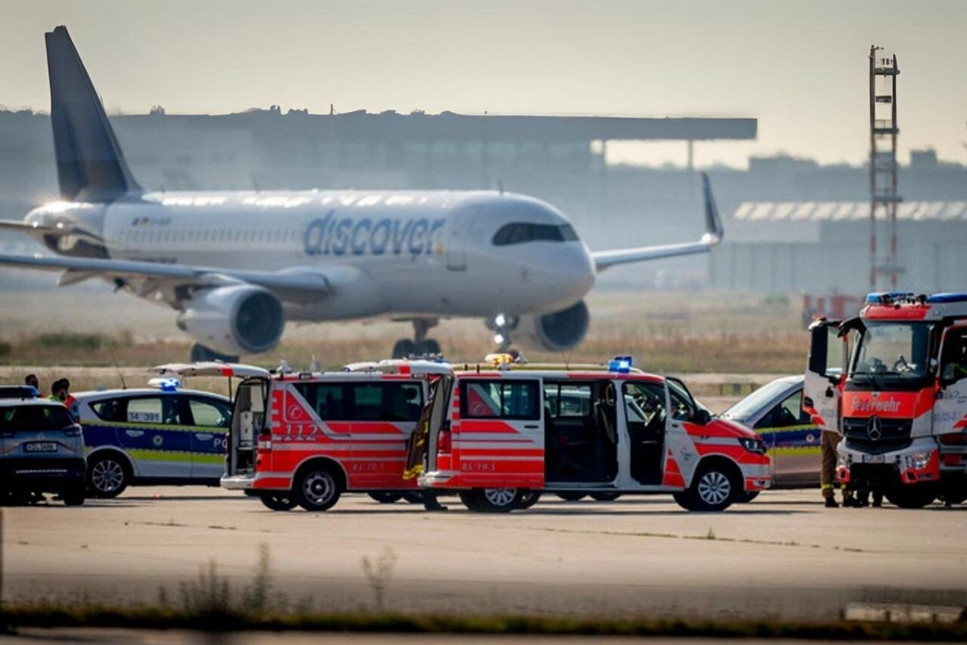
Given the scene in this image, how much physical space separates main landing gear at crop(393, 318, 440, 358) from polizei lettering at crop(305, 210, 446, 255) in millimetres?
2712

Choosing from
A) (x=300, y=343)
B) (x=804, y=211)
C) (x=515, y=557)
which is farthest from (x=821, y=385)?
(x=804, y=211)

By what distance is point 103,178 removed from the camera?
6034cm

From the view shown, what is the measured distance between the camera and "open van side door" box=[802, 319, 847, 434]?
25.7 metres

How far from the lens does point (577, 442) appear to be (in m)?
24.8

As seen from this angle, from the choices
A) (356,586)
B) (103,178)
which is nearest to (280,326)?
(103,178)

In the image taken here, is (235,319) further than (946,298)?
Yes

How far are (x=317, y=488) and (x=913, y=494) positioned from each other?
22.3ft

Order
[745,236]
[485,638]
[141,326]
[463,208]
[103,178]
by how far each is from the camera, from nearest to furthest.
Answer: [485,638], [463,208], [103,178], [141,326], [745,236]

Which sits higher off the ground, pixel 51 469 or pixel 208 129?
pixel 208 129

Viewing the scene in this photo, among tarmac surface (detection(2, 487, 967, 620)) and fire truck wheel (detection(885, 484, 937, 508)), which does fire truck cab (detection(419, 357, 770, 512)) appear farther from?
fire truck wheel (detection(885, 484, 937, 508))

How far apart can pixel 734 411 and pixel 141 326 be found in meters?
39.0

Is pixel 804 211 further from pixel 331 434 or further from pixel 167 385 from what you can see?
pixel 331 434

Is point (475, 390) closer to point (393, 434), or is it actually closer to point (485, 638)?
point (393, 434)

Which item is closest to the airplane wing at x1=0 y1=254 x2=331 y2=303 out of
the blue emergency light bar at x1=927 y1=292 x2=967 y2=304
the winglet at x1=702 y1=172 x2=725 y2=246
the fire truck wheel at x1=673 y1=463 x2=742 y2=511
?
the winglet at x1=702 y1=172 x2=725 y2=246
